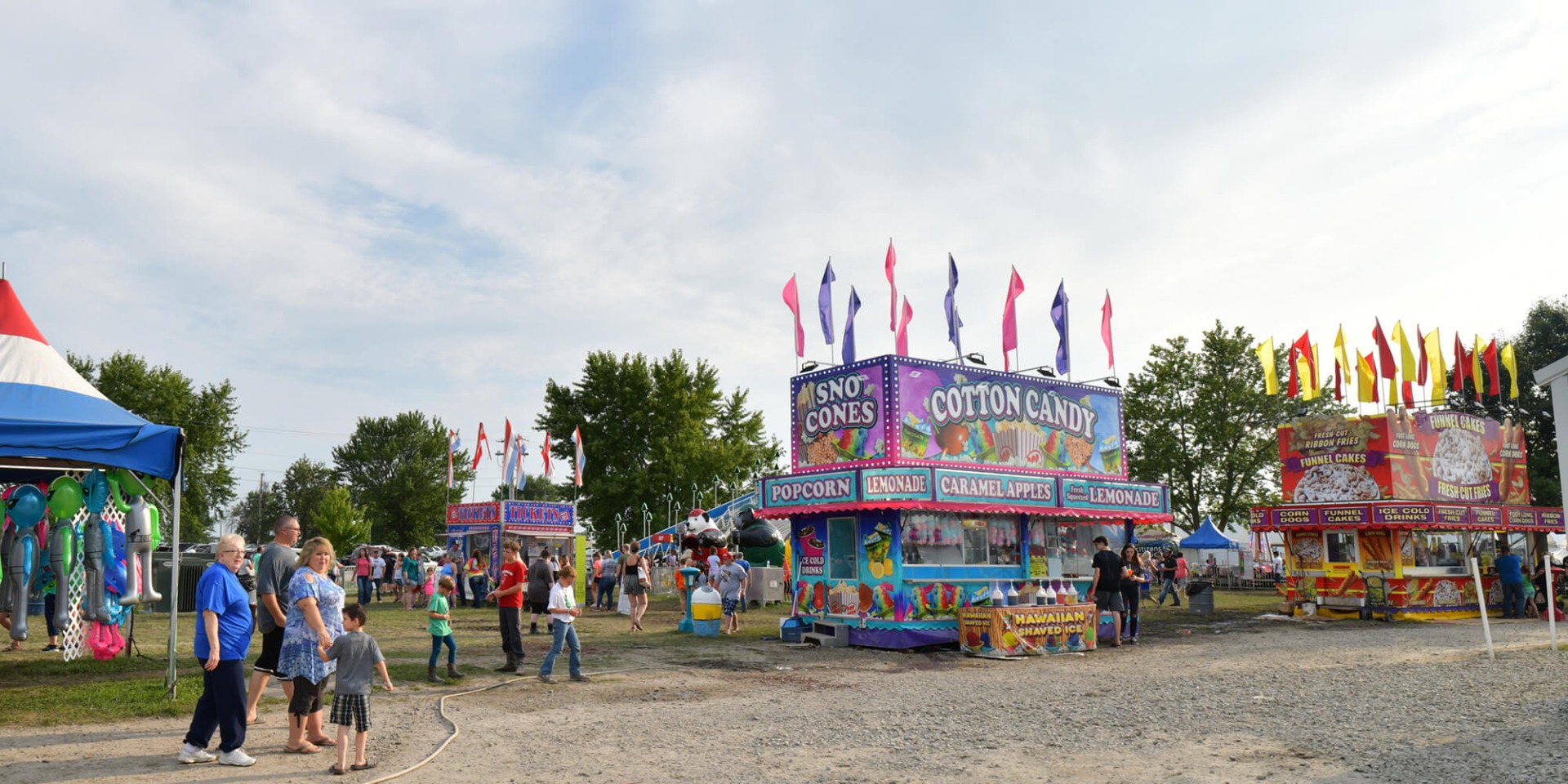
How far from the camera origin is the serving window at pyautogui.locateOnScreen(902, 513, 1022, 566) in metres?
16.6

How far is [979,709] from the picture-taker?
10.1 m

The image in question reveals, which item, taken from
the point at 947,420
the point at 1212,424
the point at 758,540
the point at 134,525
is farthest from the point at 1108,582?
the point at 1212,424

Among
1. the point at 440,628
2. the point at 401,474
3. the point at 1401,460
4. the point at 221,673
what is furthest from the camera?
the point at 401,474

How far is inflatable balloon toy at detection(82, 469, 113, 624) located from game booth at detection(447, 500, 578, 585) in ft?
59.0

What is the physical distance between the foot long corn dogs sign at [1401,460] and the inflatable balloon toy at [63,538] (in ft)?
74.9

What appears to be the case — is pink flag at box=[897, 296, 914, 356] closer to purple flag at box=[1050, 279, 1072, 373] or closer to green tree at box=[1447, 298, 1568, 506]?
purple flag at box=[1050, 279, 1072, 373]

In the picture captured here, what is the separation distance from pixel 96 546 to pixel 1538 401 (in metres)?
46.8

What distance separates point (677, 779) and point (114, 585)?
7.89 meters

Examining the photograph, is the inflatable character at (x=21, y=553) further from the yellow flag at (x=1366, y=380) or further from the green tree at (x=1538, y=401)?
the green tree at (x=1538, y=401)

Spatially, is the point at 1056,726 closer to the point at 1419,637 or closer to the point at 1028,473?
the point at 1028,473

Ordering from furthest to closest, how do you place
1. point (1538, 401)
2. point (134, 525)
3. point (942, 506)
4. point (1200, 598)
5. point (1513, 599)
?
point (1538, 401)
point (1200, 598)
point (1513, 599)
point (942, 506)
point (134, 525)

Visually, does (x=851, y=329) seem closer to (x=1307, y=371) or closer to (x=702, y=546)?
(x=702, y=546)

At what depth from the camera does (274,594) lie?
852cm

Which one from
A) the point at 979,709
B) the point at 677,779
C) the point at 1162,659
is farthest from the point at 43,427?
the point at 1162,659
